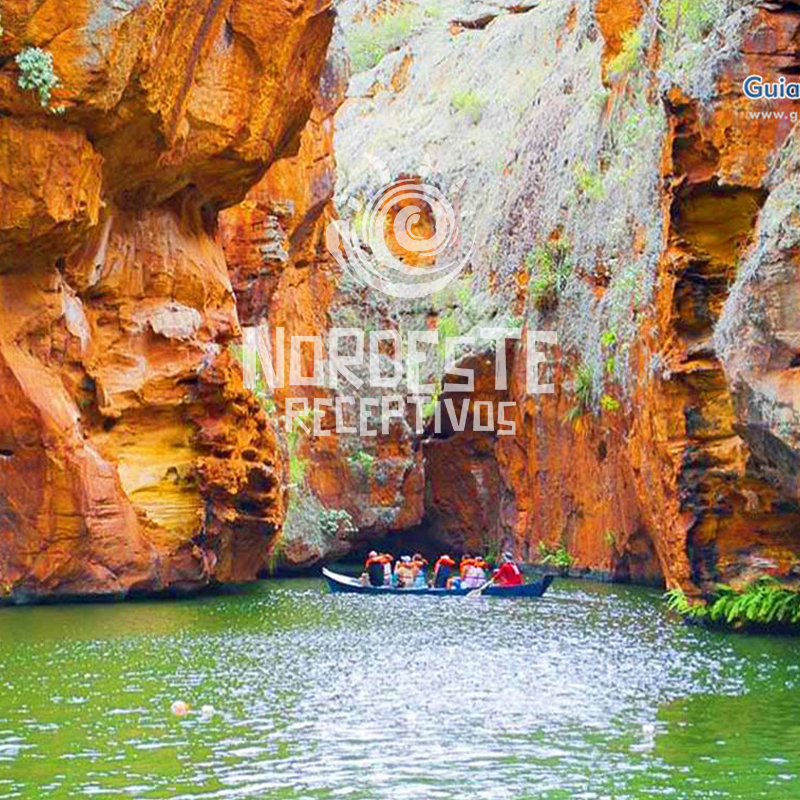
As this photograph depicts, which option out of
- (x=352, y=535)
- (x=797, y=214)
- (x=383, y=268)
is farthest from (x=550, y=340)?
(x=797, y=214)

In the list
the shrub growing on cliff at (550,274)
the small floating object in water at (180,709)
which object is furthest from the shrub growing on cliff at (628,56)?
the small floating object in water at (180,709)

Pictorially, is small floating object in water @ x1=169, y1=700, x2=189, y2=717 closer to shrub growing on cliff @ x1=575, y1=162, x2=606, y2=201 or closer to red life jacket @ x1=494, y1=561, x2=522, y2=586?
red life jacket @ x1=494, y1=561, x2=522, y2=586

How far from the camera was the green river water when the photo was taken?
11672 mm

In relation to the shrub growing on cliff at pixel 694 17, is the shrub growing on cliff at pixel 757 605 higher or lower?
lower

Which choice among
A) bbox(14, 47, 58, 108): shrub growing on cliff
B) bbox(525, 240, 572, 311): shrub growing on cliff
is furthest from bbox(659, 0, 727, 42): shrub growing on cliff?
bbox(525, 240, 572, 311): shrub growing on cliff

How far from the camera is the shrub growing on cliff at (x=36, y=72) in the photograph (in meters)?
22.9

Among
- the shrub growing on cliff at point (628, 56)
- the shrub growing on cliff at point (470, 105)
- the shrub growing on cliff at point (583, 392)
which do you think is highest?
the shrub growing on cliff at point (470, 105)

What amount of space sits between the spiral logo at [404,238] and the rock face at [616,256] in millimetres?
664

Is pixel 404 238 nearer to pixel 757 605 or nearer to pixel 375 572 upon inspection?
pixel 375 572

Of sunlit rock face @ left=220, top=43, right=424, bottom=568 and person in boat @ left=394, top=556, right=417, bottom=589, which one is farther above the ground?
sunlit rock face @ left=220, top=43, right=424, bottom=568

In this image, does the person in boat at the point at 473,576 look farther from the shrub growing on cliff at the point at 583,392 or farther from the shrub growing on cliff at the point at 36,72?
the shrub growing on cliff at the point at 36,72

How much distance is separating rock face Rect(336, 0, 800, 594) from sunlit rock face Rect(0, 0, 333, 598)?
26.4 ft

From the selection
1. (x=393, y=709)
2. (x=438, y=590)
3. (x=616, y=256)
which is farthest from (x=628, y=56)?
(x=393, y=709)

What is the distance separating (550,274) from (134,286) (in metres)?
15.6
